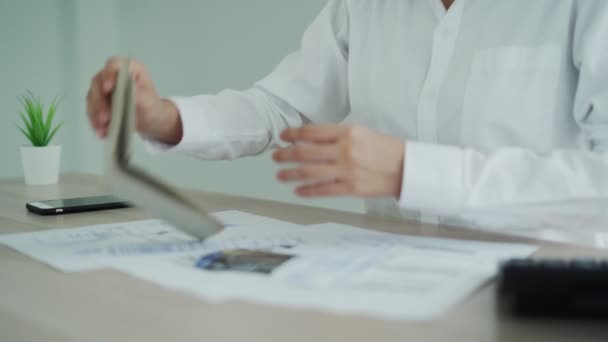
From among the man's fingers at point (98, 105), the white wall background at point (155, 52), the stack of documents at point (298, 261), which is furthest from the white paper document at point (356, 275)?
the white wall background at point (155, 52)

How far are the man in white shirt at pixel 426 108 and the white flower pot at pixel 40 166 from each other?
50cm

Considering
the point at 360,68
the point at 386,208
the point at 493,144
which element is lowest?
the point at 386,208

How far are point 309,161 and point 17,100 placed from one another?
7.66 ft

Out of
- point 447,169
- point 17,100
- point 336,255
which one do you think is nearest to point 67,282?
point 336,255

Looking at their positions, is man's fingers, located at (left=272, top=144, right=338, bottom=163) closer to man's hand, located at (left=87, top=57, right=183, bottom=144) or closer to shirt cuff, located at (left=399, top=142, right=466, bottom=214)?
shirt cuff, located at (left=399, top=142, right=466, bottom=214)

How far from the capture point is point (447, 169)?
704 mm

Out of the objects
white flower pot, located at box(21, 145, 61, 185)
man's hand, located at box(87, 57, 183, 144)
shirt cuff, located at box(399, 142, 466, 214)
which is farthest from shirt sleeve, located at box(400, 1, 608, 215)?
white flower pot, located at box(21, 145, 61, 185)

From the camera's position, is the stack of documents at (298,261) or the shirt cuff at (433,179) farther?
the shirt cuff at (433,179)

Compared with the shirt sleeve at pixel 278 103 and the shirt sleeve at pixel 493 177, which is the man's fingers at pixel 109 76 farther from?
the shirt sleeve at pixel 493 177

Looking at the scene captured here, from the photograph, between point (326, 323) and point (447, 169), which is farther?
point (447, 169)

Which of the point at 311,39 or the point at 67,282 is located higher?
the point at 311,39

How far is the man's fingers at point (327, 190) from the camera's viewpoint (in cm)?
66

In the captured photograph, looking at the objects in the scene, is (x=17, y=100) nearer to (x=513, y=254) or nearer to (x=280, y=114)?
(x=280, y=114)

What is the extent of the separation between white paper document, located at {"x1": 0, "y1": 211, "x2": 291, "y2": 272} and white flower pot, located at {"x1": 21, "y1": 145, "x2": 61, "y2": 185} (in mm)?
602
